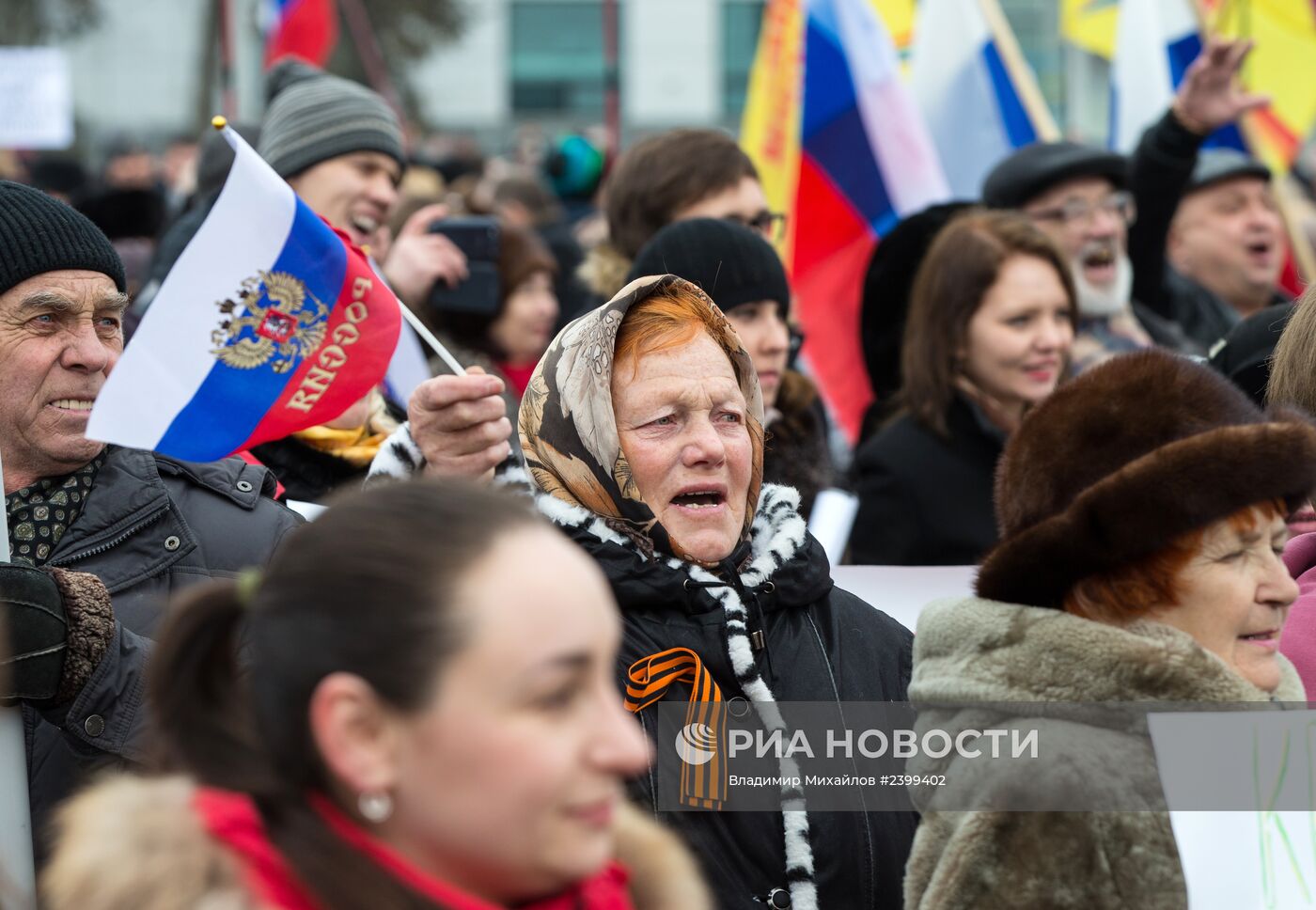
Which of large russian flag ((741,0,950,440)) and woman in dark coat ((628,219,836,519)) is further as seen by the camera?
large russian flag ((741,0,950,440))

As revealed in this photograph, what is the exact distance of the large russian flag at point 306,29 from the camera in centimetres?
933

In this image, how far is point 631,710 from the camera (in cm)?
284

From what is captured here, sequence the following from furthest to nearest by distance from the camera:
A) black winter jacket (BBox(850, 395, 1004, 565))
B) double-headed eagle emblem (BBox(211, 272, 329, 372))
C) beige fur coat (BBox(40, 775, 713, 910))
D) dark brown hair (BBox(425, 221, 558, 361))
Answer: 1. dark brown hair (BBox(425, 221, 558, 361))
2. black winter jacket (BBox(850, 395, 1004, 565))
3. double-headed eagle emblem (BBox(211, 272, 329, 372))
4. beige fur coat (BBox(40, 775, 713, 910))

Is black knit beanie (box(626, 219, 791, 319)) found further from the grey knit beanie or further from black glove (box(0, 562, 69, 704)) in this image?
black glove (box(0, 562, 69, 704))

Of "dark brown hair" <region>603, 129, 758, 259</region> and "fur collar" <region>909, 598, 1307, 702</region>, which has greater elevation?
"dark brown hair" <region>603, 129, 758, 259</region>

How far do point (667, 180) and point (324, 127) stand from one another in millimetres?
995

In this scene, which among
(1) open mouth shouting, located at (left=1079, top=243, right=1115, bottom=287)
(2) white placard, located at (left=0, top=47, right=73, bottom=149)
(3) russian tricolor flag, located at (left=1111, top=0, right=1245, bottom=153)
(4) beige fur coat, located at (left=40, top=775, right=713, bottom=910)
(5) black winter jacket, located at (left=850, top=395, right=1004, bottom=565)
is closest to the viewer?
(4) beige fur coat, located at (left=40, top=775, right=713, bottom=910)

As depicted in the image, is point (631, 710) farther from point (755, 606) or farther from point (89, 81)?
point (89, 81)

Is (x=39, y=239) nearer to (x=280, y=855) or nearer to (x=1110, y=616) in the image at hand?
(x=280, y=855)

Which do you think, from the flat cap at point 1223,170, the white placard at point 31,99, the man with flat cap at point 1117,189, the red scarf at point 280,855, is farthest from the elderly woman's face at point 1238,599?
the white placard at point 31,99

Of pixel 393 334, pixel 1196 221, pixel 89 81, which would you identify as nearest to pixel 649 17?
pixel 89 81

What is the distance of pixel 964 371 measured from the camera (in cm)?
505

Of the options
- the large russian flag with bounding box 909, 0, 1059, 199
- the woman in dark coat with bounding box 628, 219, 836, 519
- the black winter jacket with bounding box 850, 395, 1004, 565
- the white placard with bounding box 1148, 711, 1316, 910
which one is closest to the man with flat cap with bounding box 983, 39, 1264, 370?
the black winter jacket with bounding box 850, 395, 1004, 565

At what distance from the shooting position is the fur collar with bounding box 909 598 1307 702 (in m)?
2.36
